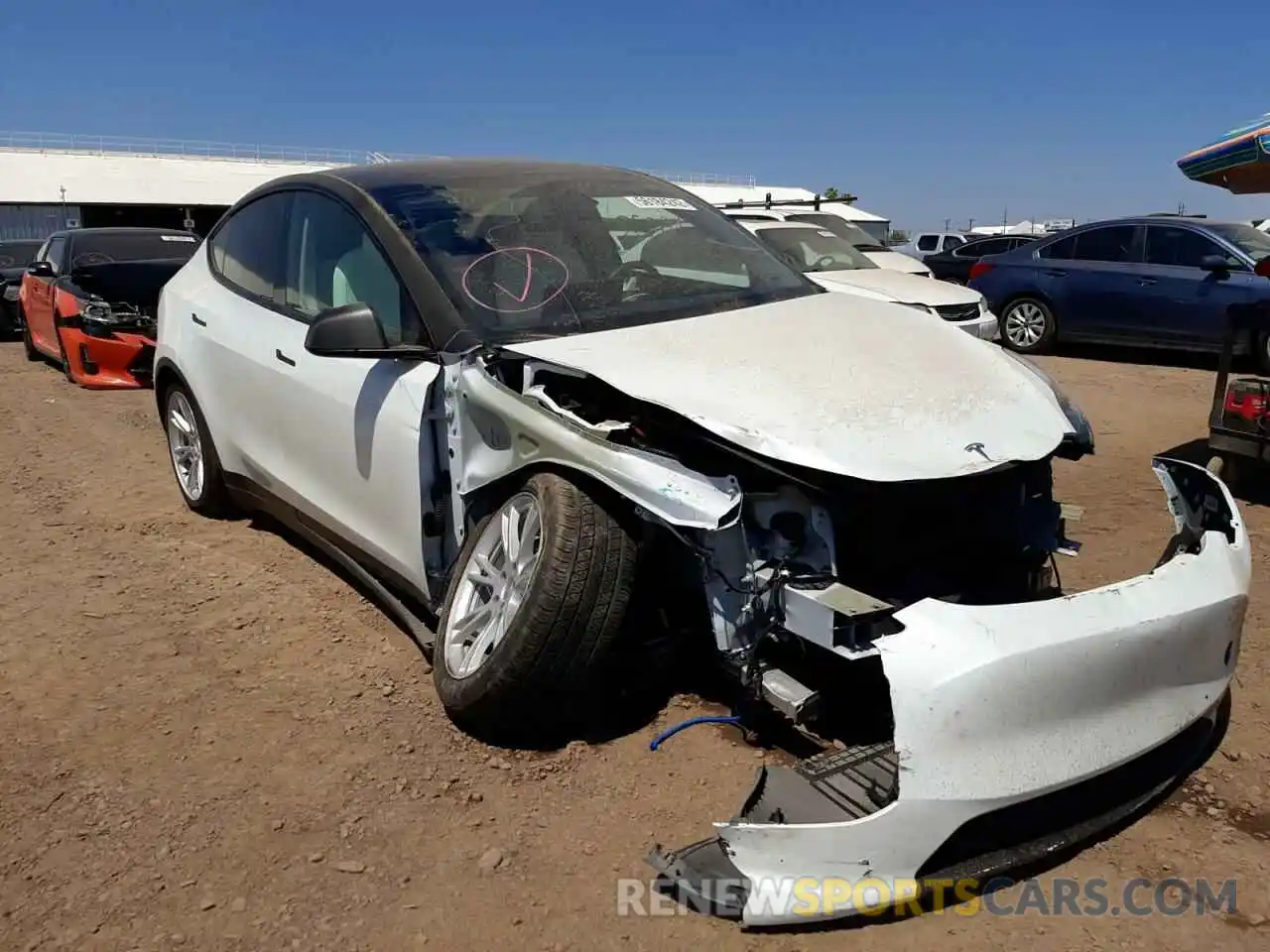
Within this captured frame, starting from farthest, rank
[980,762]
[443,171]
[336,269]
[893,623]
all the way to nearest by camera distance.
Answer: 1. [443,171]
2. [336,269]
3. [893,623]
4. [980,762]

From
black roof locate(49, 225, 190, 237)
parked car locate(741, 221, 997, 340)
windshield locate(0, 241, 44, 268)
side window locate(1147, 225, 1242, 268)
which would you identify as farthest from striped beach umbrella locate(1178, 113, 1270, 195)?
windshield locate(0, 241, 44, 268)

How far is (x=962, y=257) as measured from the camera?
62.4 feet

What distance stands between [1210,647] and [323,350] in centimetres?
258

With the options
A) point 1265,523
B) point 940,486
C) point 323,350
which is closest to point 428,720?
point 323,350

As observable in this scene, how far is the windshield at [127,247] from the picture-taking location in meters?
10.2

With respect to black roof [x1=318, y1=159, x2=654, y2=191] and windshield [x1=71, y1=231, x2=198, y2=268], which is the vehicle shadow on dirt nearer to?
black roof [x1=318, y1=159, x2=654, y2=191]

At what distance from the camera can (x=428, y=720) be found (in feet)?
10.6

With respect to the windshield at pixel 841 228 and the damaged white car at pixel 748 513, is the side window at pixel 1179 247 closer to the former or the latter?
the windshield at pixel 841 228

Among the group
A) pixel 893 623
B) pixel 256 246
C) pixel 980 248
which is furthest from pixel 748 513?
pixel 980 248

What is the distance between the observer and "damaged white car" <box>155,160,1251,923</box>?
225 centimetres

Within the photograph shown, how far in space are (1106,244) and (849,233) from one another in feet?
8.89

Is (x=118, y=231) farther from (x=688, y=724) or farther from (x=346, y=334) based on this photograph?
(x=688, y=724)

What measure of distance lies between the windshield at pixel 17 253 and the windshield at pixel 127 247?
255 inches

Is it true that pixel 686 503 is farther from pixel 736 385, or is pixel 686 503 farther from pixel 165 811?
pixel 165 811
